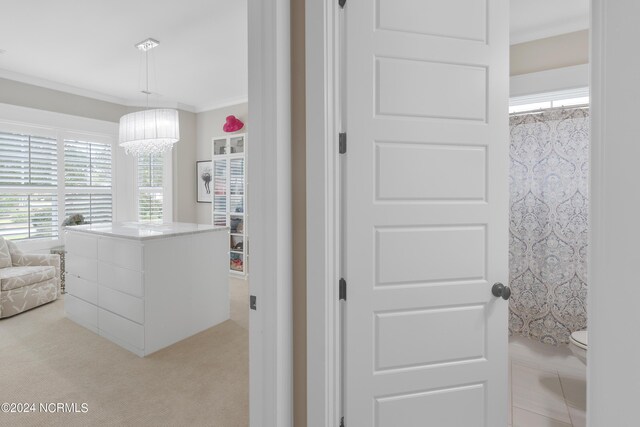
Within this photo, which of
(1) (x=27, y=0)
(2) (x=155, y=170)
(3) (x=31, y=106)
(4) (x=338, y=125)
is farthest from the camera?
(2) (x=155, y=170)

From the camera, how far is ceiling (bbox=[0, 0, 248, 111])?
108 inches

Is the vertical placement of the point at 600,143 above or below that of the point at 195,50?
below

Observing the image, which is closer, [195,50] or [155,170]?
[195,50]

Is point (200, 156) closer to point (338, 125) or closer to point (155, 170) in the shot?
point (155, 170)

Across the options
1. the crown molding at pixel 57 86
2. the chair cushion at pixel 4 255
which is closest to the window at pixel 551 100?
the crown molding at pixel 57 86

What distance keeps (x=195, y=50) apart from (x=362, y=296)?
3.31 meters

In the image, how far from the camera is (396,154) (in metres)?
1.29

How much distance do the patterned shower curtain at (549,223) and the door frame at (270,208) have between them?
2368mm

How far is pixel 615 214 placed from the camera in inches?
11.8

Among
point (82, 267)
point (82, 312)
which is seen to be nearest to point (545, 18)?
point (82, 267)

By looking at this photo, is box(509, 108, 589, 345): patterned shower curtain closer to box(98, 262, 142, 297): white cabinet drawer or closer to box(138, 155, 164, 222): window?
box(98, 262, 142, 297): white cabinet drawer

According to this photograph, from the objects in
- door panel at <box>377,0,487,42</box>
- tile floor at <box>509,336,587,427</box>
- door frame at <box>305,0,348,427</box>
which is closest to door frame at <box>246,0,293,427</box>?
door frame at <box>305,0,348,427</box>

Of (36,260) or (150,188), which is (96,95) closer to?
(150,188)

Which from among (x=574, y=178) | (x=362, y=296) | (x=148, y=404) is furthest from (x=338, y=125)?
(x=574, y=178)
